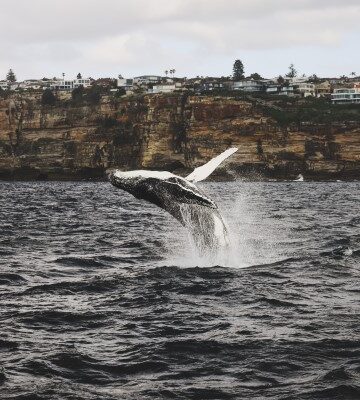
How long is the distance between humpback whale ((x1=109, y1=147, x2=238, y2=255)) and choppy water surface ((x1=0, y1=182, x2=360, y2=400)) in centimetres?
100

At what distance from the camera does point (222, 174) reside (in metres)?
133

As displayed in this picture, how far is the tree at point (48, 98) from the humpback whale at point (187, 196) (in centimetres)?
12810

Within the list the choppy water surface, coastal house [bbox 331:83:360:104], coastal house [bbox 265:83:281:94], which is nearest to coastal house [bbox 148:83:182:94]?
coastal house [bbox 265:83:281:94]

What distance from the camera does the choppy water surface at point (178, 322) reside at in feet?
34.6

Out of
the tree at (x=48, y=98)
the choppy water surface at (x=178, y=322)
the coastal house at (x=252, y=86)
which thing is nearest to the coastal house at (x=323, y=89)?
the coastal house at (x=252, y=86)

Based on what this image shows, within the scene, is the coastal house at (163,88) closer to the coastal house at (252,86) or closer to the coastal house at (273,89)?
the coastal house at (252,86)

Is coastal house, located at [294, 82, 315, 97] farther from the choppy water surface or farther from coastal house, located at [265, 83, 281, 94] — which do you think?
the choppy water surface

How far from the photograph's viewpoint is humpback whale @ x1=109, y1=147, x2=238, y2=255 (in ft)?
55.3

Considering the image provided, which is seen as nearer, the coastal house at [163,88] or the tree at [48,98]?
the tree at [48,98]

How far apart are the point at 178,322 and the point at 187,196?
142 inches

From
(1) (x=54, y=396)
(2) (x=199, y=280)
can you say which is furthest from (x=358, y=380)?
(2) (x=199, y=280)

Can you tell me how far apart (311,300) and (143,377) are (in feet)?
20.5

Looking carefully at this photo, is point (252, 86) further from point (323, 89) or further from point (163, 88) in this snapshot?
point (163, 88)

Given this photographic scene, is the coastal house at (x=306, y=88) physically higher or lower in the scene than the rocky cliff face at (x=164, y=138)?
higher
